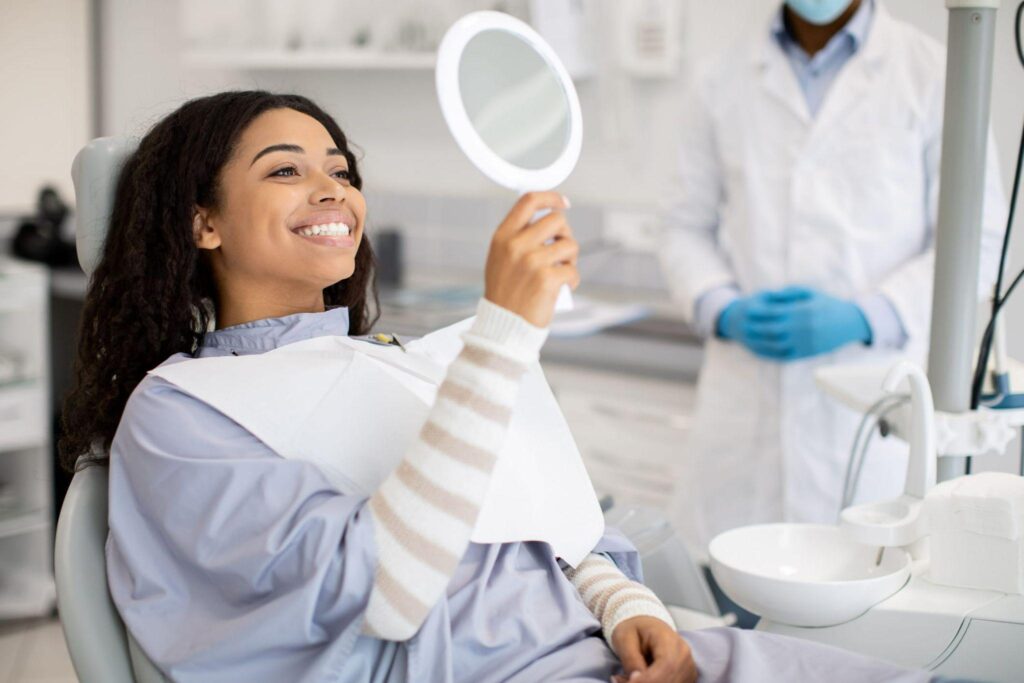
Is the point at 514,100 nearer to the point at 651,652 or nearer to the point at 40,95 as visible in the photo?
the point at 651,652

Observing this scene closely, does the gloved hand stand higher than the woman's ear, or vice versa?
the woman's ear

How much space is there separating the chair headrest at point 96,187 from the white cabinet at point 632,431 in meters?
1.67

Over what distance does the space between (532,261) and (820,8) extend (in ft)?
4.13

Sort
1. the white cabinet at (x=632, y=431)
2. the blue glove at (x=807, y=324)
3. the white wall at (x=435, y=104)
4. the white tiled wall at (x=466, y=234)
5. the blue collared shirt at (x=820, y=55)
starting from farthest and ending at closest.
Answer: the white tiled wall at (x=466, y=234), the white cabinet at (x=632, y=431), the white wall at (x=435, y=104), the blue collared shirt at (x=820, y=55), the blue glove at (x=807, y=324)

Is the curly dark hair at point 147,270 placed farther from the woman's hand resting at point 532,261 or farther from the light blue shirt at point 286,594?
the woman's hand resting at point 532,261

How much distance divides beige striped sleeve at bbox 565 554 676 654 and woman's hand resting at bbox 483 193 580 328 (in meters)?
0.37

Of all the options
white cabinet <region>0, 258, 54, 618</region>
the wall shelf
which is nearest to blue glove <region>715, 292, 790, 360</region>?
the wall shelf

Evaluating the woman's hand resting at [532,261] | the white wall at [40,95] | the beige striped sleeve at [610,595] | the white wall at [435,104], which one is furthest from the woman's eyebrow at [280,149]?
the white wall at [40,95]

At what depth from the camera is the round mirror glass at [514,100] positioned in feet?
3.54

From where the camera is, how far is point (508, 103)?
1.13m

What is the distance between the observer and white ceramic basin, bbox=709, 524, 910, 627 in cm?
120

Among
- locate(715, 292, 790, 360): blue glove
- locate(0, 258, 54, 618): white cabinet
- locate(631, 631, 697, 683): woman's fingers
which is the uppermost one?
locate(715, 292, 790, 360): blue glove

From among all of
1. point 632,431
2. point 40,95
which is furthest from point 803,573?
point 40,95

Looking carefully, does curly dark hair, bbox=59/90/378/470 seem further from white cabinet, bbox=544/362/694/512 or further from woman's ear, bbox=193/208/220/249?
white cabinet, bbox=544/362/694/512
